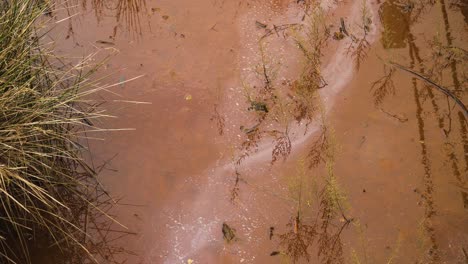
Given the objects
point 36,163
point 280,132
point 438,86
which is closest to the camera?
point 36,163

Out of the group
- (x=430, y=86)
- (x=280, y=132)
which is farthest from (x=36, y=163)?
(x=430, y=86)

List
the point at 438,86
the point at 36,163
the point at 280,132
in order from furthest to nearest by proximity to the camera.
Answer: the point at 438,86 → the point at 280,132 → the point at 36,163

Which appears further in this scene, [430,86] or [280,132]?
[430,86]

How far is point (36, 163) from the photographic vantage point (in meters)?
2.34

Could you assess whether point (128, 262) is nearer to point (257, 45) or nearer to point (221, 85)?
point (221, 85)

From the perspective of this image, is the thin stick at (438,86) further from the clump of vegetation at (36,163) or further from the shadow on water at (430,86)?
the clump of vegetation at (36,163)

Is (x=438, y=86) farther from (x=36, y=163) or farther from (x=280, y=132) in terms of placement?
(x=36, y=163)

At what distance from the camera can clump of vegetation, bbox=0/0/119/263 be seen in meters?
2.20

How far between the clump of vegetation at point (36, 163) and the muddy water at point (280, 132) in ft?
0.45

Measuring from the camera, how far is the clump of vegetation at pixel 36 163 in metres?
2.20

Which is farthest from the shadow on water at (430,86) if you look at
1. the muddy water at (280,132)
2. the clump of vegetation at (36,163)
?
the clump of vegetation at (36,163)

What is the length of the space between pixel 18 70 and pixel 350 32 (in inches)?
74.9

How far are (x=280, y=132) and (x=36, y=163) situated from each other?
121cm

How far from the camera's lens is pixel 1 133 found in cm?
220
